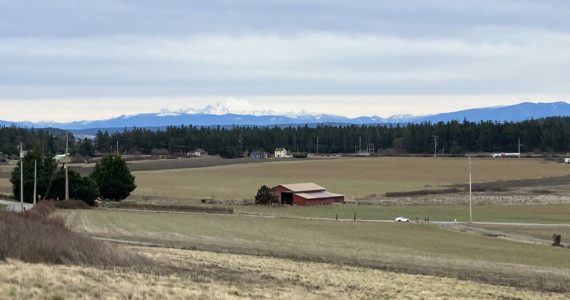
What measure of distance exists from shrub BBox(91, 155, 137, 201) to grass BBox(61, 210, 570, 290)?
91.3 feet

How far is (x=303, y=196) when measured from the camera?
277ft

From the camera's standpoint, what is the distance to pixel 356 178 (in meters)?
125

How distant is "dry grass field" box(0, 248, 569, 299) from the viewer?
49.0 feet

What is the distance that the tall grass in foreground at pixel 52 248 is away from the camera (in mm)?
19297

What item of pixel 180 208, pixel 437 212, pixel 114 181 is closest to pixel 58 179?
pixel 114 181

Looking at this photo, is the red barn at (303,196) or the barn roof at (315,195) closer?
the red barn at (303,196)

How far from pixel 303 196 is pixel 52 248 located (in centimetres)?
6516

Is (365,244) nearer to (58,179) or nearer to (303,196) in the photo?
(303,196)

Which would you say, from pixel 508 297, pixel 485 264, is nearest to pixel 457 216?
pixel 485 264

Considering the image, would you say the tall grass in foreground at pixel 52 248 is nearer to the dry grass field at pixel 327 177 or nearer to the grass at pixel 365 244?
the grass at pixel 365 244

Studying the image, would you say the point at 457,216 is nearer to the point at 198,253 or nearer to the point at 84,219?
the point at 84,219

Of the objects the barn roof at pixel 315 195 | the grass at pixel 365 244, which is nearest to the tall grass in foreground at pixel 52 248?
the grass at pixel 365 244

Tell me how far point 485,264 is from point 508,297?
423 inches

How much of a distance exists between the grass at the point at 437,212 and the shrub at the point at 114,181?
15.4 m
